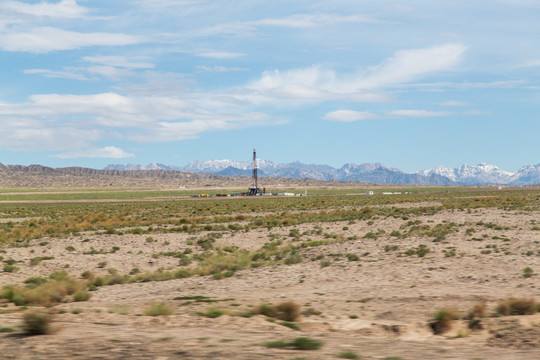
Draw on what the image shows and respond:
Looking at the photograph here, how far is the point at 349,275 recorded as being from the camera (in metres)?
19.0

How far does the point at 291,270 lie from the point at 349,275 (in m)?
2.77

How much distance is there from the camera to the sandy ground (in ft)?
28.2

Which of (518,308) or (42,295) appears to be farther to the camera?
(42,295)

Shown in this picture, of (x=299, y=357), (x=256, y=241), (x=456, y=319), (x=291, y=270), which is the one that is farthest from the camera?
(x=256, y=241)

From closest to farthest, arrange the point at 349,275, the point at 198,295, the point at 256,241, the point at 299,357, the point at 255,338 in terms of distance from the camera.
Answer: the point at 299,357
the point at 255,338
the point at 198,295
the point at 349,275
the point at 256,241

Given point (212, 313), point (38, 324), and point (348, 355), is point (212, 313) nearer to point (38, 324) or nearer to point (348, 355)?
point (38, 324)

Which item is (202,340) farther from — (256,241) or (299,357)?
(256,241)

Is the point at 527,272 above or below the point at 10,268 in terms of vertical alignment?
above

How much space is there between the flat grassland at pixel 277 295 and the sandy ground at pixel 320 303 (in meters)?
0.05

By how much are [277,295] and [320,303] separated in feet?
6.45

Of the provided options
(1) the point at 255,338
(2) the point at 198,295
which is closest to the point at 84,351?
(1) the point at 255,338

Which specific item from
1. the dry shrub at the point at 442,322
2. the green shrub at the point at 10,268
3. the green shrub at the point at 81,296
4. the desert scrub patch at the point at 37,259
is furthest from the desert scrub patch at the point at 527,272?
the desert scrub patch at the point at 37,259

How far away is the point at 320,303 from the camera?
14.0 metres

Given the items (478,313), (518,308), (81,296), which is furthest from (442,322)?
(81,296)
